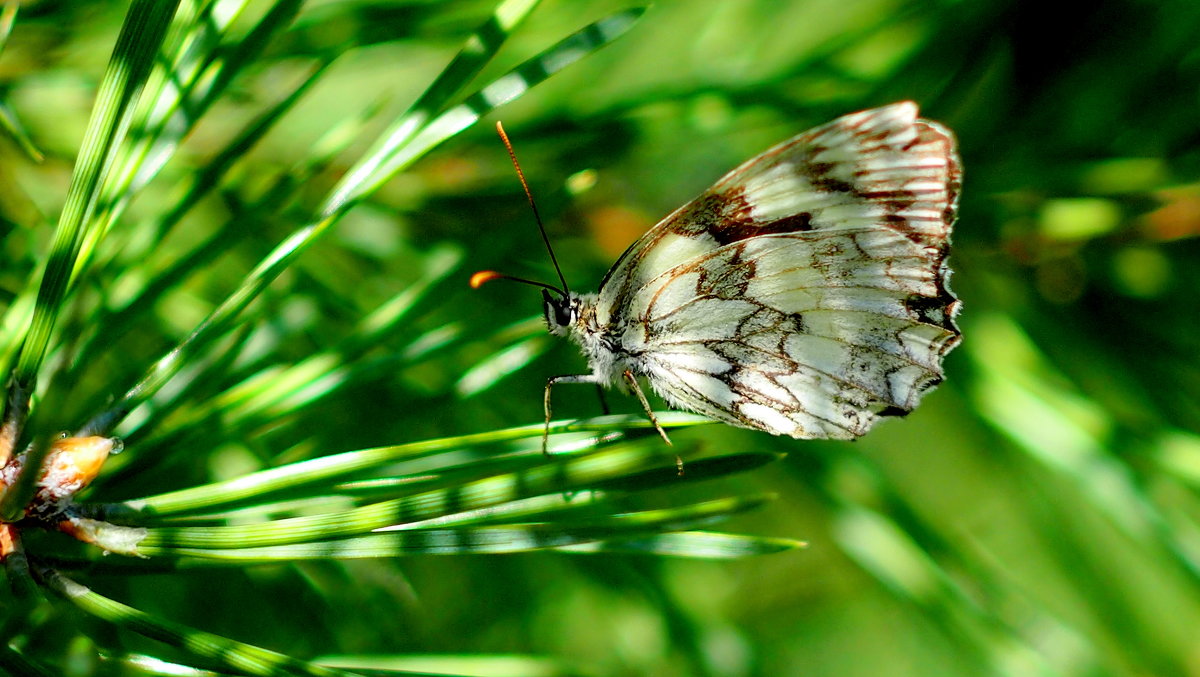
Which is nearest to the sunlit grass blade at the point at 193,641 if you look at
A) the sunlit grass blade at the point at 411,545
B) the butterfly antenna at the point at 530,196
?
the sunlit grass blade at the point at 411,545

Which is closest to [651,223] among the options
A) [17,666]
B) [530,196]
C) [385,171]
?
[530,196]

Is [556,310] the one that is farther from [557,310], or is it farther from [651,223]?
[651,223]

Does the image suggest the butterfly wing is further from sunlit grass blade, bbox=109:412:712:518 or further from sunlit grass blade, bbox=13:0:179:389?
sunlit grass blade, bbox=13:0:179:389

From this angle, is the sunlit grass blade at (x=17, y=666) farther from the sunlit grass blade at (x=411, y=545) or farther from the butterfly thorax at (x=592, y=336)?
the butterfly thorax at (x=592, y=336)

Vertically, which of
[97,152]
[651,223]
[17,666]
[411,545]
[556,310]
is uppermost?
[651,223]

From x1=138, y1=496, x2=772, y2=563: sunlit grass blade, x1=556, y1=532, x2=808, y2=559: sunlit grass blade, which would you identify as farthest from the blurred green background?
x1=556, y1=532, x2=808, y2=559: sunlit grass blade

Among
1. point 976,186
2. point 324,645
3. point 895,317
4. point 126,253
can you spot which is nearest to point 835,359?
point 895,317
